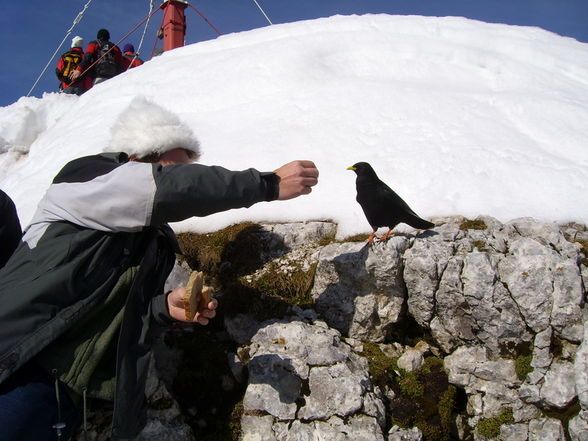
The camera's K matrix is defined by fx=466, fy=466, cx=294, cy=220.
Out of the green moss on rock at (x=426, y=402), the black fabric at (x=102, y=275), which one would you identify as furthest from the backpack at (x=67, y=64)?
Result: the green moss on rock at (x=426, y=402)

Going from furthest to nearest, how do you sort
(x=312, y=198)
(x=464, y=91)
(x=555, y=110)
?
(x=464, y=91) → (x=555, y=110) → (x=312, y=198)

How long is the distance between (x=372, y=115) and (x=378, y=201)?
3593 mm

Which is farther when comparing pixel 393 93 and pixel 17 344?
pixel 393 93

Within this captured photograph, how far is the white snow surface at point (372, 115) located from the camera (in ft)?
18.7

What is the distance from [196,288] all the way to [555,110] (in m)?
7.31

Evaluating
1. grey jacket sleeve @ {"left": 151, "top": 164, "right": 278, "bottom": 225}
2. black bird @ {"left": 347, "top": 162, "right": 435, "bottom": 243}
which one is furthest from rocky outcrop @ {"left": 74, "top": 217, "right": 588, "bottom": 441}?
grey jacket sleeve @ {"left": 151, "top": 164, "right": 278, "bottom": 225}

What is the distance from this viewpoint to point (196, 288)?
283 centimetres

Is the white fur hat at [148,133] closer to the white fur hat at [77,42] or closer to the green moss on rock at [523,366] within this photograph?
the green moss on rock at [523,366]

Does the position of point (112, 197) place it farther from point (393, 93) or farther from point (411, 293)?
point (393, 93)

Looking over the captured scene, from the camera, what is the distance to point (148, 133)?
321 centimetres

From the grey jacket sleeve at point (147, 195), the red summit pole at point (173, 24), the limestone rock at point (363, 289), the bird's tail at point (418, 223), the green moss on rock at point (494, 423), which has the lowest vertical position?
the green moss on rock at point (494, 423)

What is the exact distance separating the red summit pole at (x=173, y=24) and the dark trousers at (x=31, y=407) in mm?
19818

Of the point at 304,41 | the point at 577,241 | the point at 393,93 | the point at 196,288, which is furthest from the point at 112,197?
the point at 304,41

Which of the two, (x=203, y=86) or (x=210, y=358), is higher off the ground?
(x=203, y=86)
